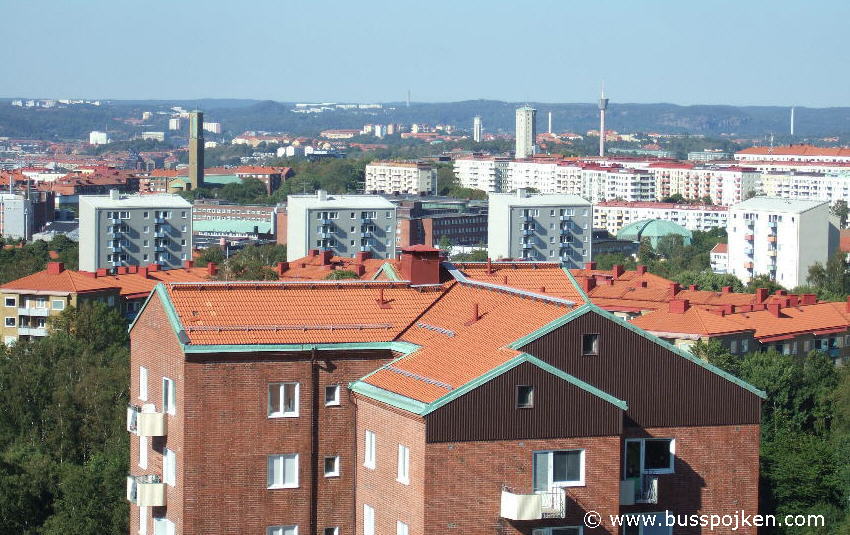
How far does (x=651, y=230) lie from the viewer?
124 metres

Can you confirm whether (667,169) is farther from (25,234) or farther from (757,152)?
(25,234)

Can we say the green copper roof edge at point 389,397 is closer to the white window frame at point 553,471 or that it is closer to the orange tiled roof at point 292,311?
the orange tiled roof at point 292,311

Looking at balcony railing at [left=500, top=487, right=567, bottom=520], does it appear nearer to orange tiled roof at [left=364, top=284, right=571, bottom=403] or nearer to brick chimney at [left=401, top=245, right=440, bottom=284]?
orange tiled roof at [left=364, top=284, right=571, bottom=403]

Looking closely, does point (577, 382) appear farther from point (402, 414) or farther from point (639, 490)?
point (639, 490)

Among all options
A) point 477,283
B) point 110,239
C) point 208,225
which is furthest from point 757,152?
point 477,283

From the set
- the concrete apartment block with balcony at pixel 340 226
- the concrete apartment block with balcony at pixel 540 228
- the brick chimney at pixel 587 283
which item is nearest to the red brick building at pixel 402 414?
the brick chimney at pixel 587 283

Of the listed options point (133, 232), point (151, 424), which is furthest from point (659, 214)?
point (151, 424)

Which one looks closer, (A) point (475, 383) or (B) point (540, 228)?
(A) point (475, 383)

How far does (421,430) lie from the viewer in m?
15.2

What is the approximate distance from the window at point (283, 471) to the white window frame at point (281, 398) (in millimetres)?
381

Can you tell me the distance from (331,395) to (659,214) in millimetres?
121214

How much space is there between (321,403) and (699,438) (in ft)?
11.5

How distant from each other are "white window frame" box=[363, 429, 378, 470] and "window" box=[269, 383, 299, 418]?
873 millimetres

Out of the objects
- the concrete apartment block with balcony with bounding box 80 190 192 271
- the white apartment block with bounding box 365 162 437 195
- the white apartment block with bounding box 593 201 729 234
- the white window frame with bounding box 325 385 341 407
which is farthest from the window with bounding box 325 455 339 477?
the white apartment block with bounding box 365 162 437 195
